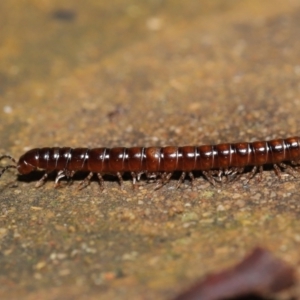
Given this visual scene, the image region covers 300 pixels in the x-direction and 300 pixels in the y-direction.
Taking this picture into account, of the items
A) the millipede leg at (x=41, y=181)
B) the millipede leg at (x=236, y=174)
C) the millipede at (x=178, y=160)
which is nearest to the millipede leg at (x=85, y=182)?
the millipede at (x=178, y=160)

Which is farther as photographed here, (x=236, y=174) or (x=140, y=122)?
(x=140, y=122)

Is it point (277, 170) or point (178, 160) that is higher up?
point (178, 160)

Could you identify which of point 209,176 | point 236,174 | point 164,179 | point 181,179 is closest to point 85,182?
point 164,179

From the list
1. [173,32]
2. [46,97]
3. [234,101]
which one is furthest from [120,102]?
[173,32]

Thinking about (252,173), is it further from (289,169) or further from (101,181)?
(101,181)

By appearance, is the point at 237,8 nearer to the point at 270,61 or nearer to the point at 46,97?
the point at 270,61

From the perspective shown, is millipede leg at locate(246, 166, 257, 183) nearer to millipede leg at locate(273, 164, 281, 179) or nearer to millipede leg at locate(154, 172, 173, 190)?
millipede leg at locate(273, 164, 281, 179)
